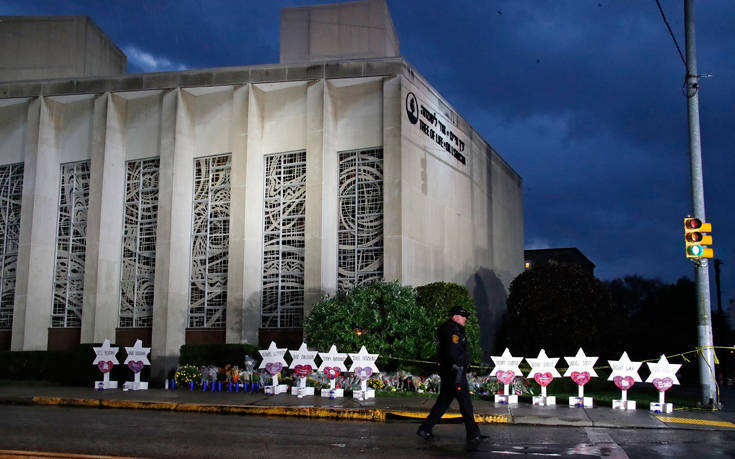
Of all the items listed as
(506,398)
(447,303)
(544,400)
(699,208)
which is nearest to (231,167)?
(447,303)

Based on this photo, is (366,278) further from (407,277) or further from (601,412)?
(601,412)

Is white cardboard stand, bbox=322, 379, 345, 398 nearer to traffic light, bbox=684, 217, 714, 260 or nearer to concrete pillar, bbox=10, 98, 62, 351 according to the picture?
traffic light, bbox=684, 217, 714, 260

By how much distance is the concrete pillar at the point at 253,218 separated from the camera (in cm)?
2402

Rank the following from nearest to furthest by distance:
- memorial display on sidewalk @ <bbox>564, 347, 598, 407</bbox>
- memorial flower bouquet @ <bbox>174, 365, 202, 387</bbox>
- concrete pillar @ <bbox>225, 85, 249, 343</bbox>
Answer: memorial display on sidewalk @ <bbox>564, 347, 598, 407</bbox>, memorial flower bouquet @ <bbox>174, 365, 202, 387</bbox>, concrete pillar @ <bbox>225, 85, 249, 343</bbox>

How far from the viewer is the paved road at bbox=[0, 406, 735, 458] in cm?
890

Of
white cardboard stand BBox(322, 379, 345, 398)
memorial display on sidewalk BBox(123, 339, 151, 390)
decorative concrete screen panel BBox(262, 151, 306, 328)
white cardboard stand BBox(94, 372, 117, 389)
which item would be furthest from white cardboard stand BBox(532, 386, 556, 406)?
white cardboard stand BBox(94, 372, 117, 389)

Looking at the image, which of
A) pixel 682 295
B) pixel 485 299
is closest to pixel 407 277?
pixel 485 299

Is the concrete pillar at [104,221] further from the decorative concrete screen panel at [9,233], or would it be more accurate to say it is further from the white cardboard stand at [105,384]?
the white cardboard stand at [105,384]

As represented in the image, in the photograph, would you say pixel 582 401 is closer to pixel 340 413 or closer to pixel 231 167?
pixel 340 413

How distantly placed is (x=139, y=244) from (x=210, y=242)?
116 inches

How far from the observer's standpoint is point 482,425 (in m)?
12.5

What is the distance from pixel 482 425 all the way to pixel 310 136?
46.4 feet

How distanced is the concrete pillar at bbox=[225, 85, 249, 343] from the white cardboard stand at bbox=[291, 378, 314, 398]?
737 centimetres

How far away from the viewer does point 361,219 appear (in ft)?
78.4
